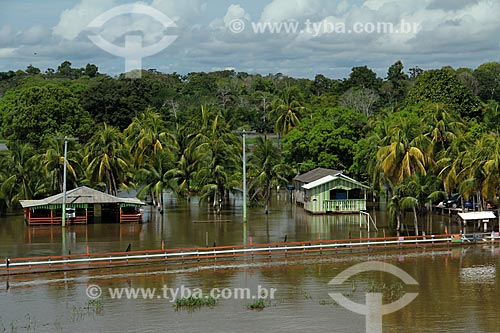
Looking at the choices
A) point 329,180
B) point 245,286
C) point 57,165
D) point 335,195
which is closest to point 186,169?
point 57,165

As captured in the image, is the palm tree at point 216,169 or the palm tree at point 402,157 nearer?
the palm tree at point 402,157

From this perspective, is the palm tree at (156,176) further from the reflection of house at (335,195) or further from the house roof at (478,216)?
the house roof at (478,216)

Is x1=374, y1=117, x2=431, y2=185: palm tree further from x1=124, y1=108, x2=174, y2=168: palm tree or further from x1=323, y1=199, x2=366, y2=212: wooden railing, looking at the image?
x1=124, y1=108, x2=174, y2=168: palm tree

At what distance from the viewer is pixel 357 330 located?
22609mm

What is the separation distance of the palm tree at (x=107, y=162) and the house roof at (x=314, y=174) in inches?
484

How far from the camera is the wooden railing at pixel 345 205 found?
49250 mm

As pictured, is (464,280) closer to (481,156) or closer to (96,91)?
(481,156)

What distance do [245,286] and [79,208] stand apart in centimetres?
1968

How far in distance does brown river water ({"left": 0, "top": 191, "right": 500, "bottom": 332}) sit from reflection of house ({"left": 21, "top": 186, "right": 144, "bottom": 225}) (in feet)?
6.41

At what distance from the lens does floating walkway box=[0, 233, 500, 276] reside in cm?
3089

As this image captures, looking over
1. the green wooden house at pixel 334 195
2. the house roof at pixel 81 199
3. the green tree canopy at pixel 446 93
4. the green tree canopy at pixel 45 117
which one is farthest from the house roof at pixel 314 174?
the green tree canopy at pixel 45 117

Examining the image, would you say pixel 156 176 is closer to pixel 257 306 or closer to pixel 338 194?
pixel 338 194

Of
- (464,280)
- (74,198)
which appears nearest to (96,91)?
(74,198)

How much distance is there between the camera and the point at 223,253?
3353cm
